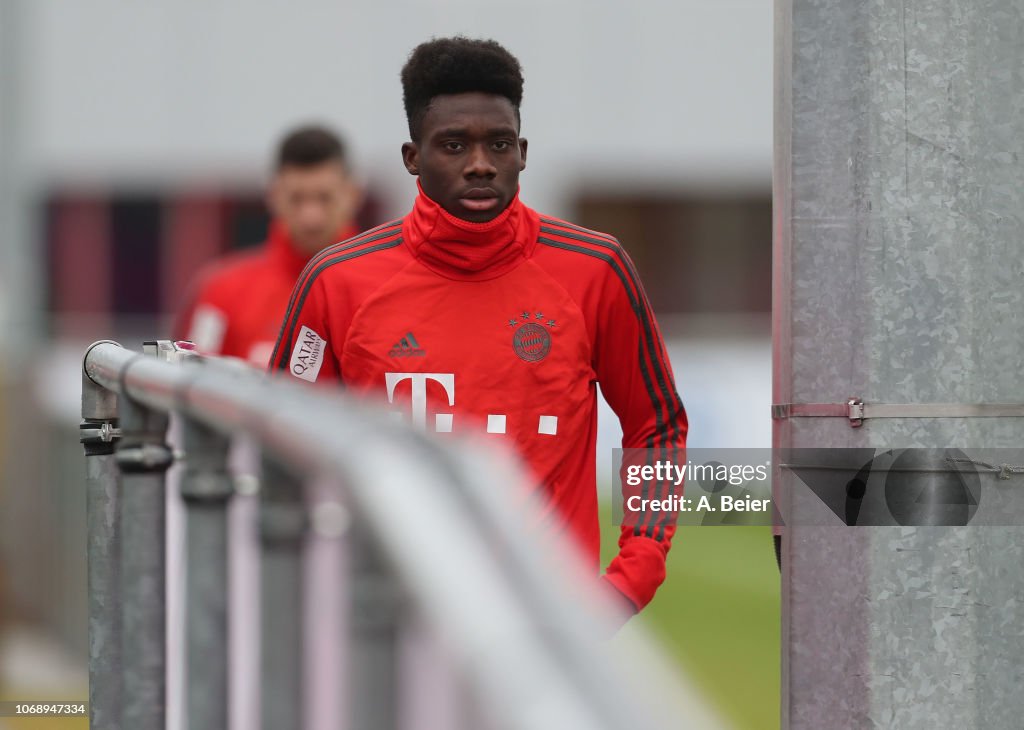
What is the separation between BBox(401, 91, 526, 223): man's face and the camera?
3.52 m

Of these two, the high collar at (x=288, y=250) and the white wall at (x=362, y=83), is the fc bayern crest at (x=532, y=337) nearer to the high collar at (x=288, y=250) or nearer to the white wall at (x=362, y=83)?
the high collar at (x=288, y=250)

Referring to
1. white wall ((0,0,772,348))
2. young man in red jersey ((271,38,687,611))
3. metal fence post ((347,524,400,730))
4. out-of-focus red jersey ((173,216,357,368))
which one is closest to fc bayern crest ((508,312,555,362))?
young man in red jersey ((271,38,687,611))

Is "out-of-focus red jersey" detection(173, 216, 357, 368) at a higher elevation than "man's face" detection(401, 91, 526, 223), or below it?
below

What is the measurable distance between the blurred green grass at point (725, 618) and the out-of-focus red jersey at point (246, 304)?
4.38 ft

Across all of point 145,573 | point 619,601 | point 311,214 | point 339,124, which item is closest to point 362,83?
point 339,124

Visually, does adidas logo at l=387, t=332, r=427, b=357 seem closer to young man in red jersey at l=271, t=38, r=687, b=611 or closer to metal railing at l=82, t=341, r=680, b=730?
young man in red jersey at l=271, t=38, r=687, b=611

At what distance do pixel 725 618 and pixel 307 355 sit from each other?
7.90m

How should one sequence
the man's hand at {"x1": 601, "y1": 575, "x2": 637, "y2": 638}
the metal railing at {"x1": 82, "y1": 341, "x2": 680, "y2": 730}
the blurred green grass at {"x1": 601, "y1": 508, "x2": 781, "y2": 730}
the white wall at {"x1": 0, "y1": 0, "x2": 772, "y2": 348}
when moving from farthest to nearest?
1. the white wall at {"x1": 0, "y1": 0, "x2": 772, "y2": 348}
2. the blurred green grass at {"x1": 601, "y1": 508, "x2": 781, "y2": 730}
3. the man's hand at {"x1": 601, "y1": 575, "x2": 637, "y2": 638}
4. the metal railing at {"x1": 82, "y1": 341, "x2": 680, "y2": 730}

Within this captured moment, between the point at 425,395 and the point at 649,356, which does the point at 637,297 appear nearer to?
the point at 649,356

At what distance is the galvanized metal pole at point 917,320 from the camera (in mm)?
2914

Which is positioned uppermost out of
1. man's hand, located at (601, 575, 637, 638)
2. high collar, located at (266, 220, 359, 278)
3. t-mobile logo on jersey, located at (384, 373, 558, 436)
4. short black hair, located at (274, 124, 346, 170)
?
short black hair, located at (274, 124, 346, 170)

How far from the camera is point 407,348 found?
3.53 meters

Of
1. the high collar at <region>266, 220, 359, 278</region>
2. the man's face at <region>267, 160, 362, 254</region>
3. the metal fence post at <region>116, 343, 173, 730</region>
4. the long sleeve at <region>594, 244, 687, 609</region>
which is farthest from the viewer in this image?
the high collar at <region>266, 220, 359, 278</region>

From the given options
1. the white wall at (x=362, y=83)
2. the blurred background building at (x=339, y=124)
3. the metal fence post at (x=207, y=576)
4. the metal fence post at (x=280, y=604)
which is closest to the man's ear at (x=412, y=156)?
the metal fence post at (x=207, y=576)
